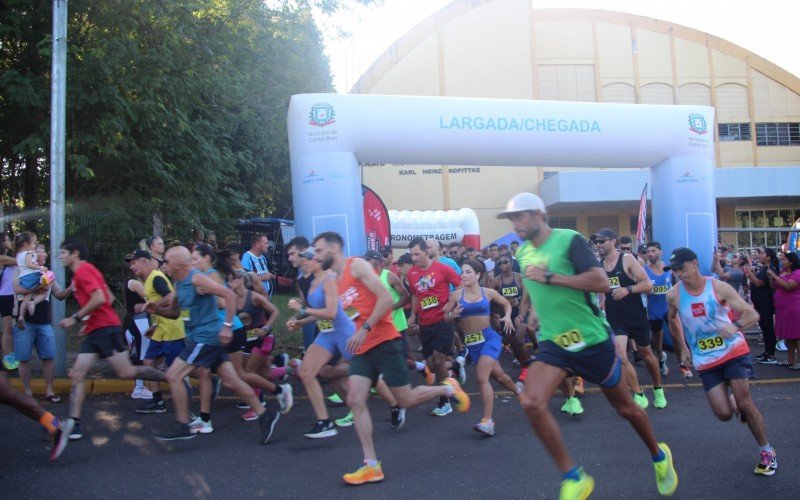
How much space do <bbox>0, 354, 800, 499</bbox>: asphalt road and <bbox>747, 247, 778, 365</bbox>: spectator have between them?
114 inches

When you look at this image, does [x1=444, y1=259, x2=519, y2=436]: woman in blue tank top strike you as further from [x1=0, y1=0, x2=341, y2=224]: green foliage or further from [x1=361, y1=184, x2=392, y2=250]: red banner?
[x1=0, y1=0, x2=341, y2=224]: green foliage

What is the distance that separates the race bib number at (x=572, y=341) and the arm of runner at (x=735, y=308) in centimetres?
150

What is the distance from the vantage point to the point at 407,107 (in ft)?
34.6

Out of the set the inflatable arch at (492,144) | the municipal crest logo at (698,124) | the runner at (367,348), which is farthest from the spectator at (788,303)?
the runner at (367,348)

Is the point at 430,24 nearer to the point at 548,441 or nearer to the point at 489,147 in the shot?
the point at 489,147

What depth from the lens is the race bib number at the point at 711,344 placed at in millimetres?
5141

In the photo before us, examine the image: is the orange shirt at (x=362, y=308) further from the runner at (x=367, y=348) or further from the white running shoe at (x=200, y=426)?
the white running shoe at (x=200, y=426)

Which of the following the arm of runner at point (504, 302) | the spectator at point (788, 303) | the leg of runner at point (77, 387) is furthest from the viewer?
the spectator at point (788, 303)

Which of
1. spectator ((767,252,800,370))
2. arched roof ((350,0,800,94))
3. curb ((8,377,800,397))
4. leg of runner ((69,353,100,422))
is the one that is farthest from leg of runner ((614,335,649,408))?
arched roof ((350,0,800,94))

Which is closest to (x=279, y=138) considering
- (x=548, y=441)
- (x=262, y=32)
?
(x=262, y=32)

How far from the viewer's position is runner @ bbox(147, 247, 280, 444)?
6074 mm

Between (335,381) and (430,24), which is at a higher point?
(430,24)

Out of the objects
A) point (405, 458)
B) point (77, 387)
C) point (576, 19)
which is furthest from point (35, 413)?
point (576, 19)

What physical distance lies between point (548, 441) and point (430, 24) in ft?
97.2
